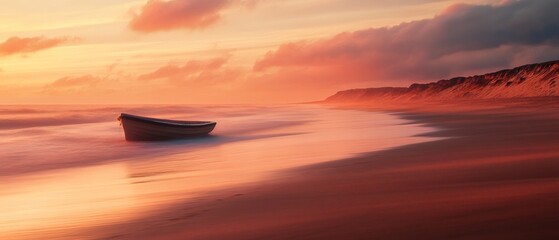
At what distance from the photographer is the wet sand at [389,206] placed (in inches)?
243

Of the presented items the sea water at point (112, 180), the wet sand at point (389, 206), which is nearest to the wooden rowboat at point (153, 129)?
the sea water at point (112, 180)

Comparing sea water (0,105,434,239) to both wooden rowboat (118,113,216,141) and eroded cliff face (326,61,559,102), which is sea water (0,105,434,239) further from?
eroded cliff face (326,61,559,102)

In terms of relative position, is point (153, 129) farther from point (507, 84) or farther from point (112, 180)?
point (507, 84)

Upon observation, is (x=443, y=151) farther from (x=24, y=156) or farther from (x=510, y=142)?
(x=24, y=156)

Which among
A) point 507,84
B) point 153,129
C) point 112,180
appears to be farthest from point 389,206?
point 507,84

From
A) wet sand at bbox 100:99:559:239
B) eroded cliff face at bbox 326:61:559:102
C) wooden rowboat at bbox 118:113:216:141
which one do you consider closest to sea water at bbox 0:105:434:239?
wet sand at bbox 100:99:559:239

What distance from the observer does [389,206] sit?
24.8ft

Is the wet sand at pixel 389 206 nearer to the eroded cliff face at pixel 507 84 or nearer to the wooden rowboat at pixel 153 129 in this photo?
the wooden rowboat at pixel 153 129

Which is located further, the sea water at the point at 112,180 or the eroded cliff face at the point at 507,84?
the eroded cliff face at the point at 507,84

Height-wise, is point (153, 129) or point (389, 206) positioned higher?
point (153, 129)

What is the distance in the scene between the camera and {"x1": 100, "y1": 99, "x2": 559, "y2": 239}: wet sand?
6.16m

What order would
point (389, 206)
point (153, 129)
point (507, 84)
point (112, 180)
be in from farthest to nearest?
point (507, 84), point (153, 129), point (112, 180), point (389, 206)

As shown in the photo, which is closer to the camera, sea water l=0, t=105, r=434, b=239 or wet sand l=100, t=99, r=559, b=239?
wet sand l=100, t=99, r=559, b=239

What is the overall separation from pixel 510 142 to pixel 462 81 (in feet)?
468
